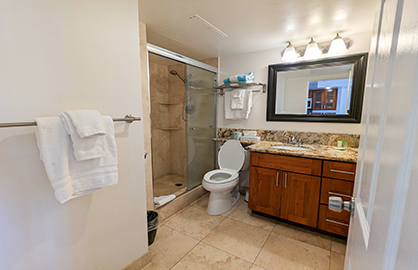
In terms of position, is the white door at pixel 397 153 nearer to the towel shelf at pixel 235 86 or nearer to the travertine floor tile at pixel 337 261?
the travertine floor tile at pixel 337 261

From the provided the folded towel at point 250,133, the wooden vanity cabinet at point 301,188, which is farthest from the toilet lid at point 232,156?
the wooden vanity cabinet at point 301,188

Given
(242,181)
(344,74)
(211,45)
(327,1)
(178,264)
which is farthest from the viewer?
(242,181)

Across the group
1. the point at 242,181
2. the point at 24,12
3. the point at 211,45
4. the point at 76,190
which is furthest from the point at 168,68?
the point at 76,190

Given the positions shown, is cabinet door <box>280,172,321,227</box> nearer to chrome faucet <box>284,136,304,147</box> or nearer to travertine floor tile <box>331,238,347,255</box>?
travertine floor tile <box>331,238,347,255</box>

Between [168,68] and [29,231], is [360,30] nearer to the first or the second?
[168,68]

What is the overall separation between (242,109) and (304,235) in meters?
1.71

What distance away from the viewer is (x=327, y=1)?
144cm

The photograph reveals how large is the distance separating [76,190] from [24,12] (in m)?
0.86

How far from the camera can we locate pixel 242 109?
2.74 meters

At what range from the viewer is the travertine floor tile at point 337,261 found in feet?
5.01

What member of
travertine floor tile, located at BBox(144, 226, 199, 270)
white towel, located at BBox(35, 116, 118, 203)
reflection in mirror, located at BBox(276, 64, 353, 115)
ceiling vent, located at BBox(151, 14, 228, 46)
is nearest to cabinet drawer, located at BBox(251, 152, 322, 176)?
reflection in mirror, located at BBox(276, 64, 353, 115)

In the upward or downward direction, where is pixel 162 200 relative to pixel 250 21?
downward

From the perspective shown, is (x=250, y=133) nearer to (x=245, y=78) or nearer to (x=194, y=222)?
(x=245, y=78)

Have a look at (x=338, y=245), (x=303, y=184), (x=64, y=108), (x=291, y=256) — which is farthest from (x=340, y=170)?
(x=64, y=108)
